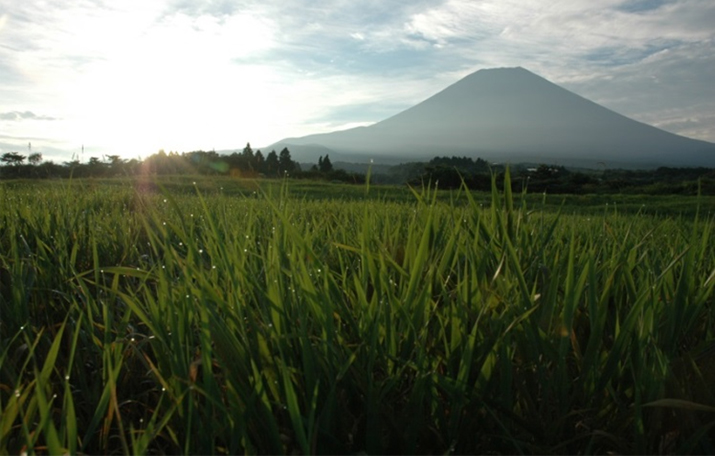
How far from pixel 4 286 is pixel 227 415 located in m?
1.22

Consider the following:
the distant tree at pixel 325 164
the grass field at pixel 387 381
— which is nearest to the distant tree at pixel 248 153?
the distant tree at pixel 325 164

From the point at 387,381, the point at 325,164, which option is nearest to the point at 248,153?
the point at 325,164

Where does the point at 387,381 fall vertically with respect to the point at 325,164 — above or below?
below

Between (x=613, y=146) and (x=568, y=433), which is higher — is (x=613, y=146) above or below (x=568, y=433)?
above

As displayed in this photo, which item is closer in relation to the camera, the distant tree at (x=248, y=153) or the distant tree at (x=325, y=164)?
the distant tree at (x=248, y=153)

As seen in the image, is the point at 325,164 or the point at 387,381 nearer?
the point at 387,381

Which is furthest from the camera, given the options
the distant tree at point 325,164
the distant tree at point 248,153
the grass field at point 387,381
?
the distant tree at point 325,164

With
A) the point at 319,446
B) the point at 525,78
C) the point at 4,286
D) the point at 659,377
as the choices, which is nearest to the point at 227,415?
the point at 319,446

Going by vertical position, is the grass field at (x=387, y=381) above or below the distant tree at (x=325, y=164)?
below

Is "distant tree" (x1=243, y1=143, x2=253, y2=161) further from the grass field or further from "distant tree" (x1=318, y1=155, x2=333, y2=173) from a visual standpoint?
the grass field

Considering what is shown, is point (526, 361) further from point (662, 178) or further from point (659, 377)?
point (662, 178)

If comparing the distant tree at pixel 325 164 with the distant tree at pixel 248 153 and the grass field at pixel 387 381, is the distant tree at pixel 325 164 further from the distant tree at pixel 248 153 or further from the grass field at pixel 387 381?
the grass field at pixel 387 381

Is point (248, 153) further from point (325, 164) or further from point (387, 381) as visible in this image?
point (387, 381)

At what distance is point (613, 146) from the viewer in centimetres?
12169
